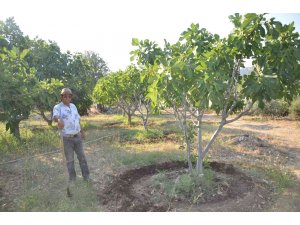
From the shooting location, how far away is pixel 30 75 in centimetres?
619

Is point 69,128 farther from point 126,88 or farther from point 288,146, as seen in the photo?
point 126,88

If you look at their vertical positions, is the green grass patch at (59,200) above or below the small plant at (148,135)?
below

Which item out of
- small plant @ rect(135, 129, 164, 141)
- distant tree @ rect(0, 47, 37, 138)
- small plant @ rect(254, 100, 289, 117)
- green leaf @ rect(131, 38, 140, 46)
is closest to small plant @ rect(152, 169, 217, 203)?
green leaf @ rect(131, 38, 140, 46)

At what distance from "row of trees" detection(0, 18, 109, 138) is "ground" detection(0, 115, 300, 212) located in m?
1.50

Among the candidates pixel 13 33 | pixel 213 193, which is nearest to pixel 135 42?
pixel 213 193

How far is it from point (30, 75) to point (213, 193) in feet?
13.0

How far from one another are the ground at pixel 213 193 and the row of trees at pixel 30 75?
4.94 feet

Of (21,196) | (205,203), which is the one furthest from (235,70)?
(21,196)

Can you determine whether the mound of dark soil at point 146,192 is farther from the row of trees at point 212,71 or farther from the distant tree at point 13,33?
the distant tree at point 13,33

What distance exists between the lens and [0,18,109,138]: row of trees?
18.2 ft

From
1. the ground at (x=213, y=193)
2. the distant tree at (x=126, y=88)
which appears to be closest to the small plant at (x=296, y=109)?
the distant tree at (x=126, y=88)

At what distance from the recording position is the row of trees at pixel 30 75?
555cm

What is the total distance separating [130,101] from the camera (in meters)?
15.6
